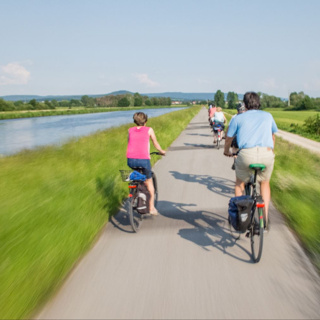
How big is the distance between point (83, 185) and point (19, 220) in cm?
196

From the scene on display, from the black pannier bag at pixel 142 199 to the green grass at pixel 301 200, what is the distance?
2.17m

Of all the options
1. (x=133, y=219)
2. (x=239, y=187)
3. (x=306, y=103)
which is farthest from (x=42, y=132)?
(x=306, y=103)

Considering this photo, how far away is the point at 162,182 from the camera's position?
304 inches

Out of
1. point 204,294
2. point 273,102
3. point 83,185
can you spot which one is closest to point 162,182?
point 83,185

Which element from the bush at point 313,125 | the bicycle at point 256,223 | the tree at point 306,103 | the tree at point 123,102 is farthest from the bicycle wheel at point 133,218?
the tree at point 123,102

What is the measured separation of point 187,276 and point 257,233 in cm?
98

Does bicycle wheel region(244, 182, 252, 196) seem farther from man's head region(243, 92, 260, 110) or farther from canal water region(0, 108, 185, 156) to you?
canal water region(0, 108, 185, 156)

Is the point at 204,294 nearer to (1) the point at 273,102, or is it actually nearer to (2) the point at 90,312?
(2) the point at 90,312

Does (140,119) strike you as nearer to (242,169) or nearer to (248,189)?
(242,169)

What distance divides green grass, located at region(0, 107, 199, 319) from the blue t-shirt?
242 centimetres

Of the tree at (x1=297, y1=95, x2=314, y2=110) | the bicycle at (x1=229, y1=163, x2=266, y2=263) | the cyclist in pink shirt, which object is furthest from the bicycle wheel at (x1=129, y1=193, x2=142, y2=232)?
the tree at (x1=297, y1=95, x2=314, y2=110)

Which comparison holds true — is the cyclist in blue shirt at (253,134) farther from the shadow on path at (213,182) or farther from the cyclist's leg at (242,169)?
the shadow on path at (213,182)

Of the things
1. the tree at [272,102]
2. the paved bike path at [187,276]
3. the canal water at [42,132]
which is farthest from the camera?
the tree at [272,102]

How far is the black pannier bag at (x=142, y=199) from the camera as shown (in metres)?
4.75
